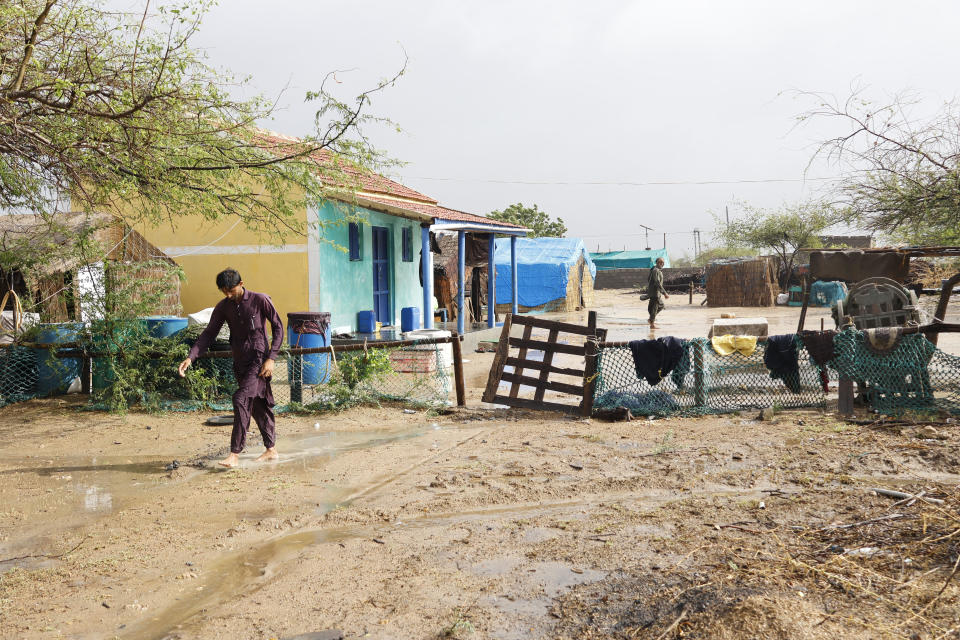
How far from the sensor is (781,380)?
28.4 ft

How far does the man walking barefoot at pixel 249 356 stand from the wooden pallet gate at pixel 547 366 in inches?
119

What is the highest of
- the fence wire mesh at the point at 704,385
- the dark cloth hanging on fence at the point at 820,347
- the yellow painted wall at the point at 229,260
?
the yellow painted wall at the point at 229,260

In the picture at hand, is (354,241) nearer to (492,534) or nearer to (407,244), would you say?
(407,244)

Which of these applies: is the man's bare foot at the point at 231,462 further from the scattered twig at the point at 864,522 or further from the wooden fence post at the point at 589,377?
the scattered twig at the point at 864,522

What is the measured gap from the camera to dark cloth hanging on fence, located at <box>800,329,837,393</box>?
8.04 meters

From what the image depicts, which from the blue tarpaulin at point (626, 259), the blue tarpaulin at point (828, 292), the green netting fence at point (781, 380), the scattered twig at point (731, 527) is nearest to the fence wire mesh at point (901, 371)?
the green netting fence at point (781, 380)

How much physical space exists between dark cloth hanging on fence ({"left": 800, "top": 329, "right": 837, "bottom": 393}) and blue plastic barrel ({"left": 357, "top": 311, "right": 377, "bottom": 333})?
29.3 feet

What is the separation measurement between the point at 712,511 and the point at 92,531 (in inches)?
159

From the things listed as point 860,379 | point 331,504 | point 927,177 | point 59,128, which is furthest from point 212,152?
point 927,177

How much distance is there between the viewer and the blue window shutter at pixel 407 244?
57.0 ft

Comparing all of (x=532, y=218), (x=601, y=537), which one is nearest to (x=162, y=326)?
(x=601, y=537)

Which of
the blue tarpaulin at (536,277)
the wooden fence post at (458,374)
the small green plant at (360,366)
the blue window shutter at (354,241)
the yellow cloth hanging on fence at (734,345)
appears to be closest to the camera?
the yellow cloth hanging on fence at (734,345)

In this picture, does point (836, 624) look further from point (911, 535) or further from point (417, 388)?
point (417, 388)

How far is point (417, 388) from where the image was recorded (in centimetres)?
961
